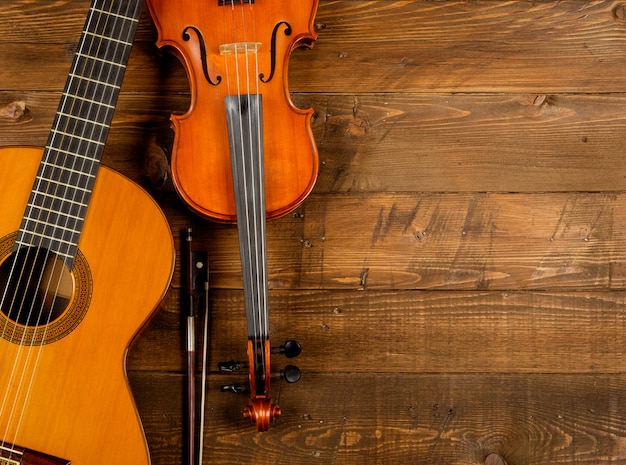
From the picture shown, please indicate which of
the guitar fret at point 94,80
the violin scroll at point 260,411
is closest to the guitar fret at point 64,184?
the guitar fret at point 94,80

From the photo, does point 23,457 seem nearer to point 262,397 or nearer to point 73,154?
point 262,397

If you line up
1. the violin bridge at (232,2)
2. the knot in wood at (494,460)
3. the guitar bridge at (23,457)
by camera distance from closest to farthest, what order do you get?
the guitar bridge at (23,457)
the violin bridge at (232,2)
the knot in wood at (494,460)

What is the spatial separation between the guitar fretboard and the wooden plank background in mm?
217

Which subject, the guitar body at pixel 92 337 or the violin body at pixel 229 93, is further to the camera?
the violin body at pixel 229 93

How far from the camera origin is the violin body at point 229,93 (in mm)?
1429

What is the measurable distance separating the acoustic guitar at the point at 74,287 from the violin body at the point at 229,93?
138 millimetres

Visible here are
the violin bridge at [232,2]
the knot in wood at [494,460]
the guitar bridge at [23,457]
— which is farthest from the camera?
the knot in wood at [494,460]

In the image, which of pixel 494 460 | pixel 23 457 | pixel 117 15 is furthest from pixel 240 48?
pixel 494 460

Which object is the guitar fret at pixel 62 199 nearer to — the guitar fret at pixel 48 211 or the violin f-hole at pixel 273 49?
the guitar fret at pixel 48 211

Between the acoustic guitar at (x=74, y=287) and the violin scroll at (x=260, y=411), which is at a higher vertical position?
the acoustic guitar at (x=74, y=287)

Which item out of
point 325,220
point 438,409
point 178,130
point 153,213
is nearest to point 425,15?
point 325,220

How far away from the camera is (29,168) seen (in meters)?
1.34

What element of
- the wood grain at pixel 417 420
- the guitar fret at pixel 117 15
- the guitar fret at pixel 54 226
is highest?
the guitar fret at pixel 117 15

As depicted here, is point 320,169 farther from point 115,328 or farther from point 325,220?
point 115,328
